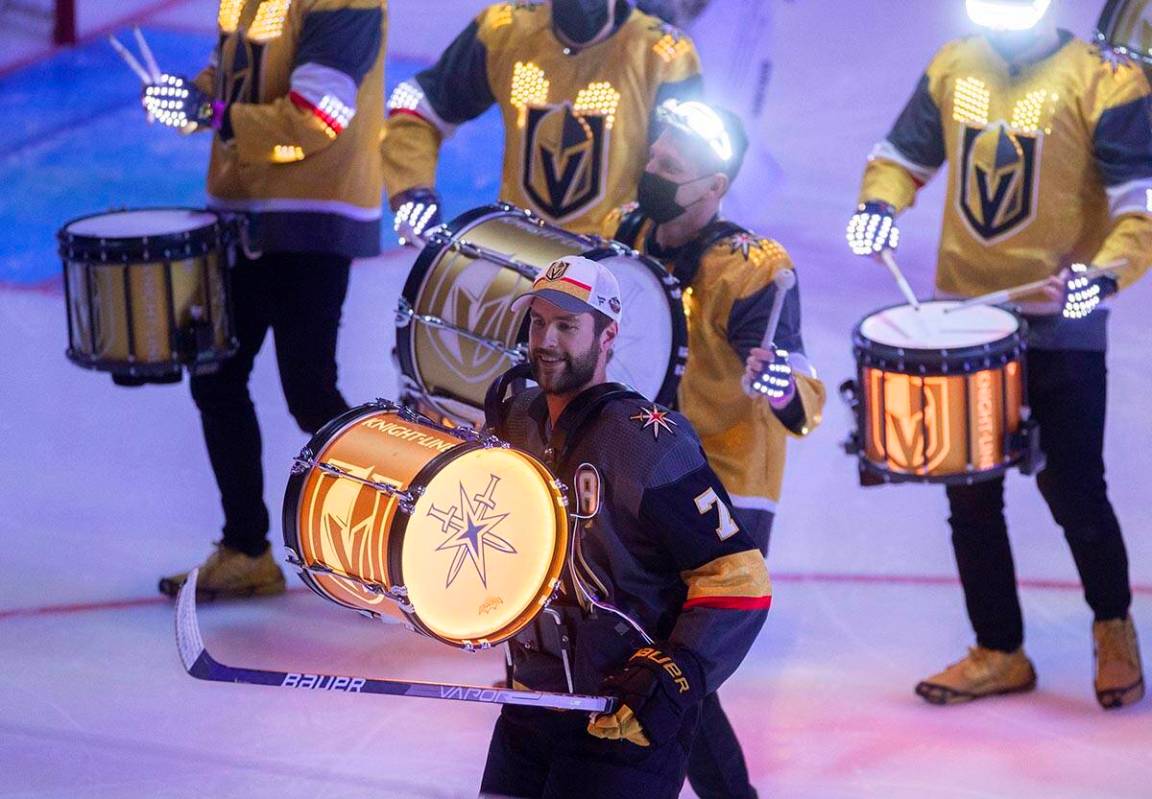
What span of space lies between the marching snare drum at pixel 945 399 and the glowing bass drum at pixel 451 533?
63.9 inches

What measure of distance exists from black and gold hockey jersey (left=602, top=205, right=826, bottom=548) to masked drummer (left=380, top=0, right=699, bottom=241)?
0.59m

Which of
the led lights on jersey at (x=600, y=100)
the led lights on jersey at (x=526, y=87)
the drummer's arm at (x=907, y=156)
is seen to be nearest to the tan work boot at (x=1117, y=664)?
the drummer's arm at (x=907, y=156)

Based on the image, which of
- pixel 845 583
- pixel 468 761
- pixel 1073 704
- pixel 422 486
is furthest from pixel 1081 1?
pixel 422 486

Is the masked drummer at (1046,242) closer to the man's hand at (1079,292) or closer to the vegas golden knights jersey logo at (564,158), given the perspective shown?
the man's hand at (1079,292)

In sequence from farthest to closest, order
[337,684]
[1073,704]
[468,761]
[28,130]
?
[28,130]
[1073,704]
[468,761]
[337,684]

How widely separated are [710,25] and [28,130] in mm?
3570

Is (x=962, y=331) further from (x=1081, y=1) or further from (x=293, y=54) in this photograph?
(x=1081, y=1)

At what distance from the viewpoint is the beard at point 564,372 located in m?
3.21

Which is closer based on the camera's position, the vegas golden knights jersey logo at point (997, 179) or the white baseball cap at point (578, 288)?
the white baseball cap at point (578, 288)

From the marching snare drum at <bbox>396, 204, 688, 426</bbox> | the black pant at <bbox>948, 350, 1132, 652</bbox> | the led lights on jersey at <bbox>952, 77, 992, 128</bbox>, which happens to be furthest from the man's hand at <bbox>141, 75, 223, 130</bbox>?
the black pant at <bbox>948, 350, 1132, 652</bbox>

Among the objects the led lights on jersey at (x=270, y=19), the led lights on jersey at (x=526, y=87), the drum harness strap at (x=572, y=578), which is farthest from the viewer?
the led lights on jersey at (x=270, y=19)

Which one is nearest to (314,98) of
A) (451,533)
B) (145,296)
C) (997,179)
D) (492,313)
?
(145,296)

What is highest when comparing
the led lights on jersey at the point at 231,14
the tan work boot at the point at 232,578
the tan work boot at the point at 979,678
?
the led lights on jersey at the point at 231,14

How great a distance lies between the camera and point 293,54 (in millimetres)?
5273
